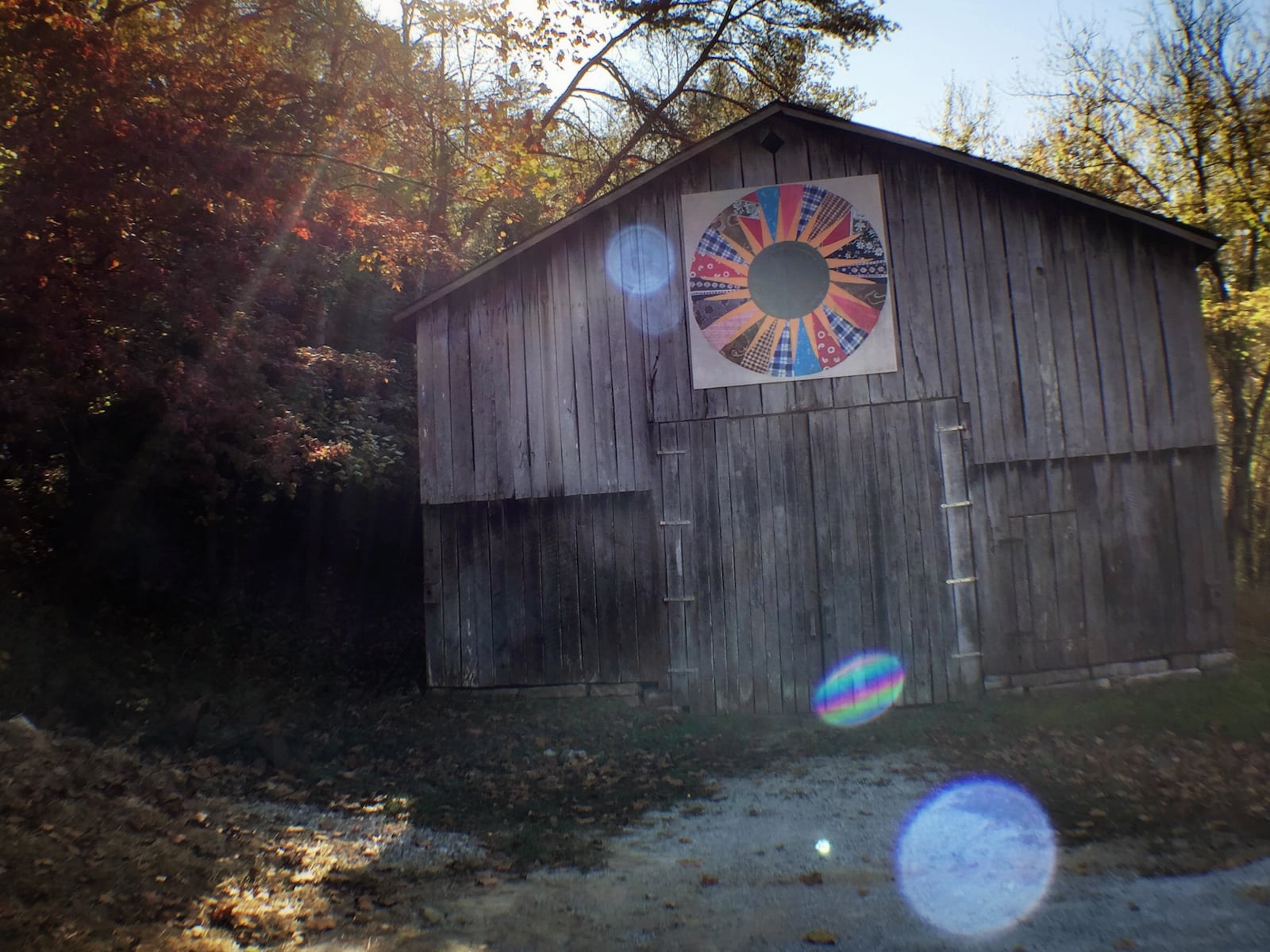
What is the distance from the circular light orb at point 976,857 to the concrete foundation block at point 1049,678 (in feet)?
8.23

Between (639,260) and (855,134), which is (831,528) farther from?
(855,134)

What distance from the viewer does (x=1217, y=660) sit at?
909 cm

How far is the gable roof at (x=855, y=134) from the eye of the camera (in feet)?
29.8

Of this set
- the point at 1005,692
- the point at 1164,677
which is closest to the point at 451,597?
the point at 1005,692

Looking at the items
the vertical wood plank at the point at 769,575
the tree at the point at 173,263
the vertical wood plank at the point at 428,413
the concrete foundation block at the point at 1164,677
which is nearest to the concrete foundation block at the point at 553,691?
the vertical wood plank at the point at 769,575

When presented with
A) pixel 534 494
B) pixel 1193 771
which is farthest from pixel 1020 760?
pixel 534 494

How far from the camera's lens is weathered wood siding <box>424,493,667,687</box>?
957 cm

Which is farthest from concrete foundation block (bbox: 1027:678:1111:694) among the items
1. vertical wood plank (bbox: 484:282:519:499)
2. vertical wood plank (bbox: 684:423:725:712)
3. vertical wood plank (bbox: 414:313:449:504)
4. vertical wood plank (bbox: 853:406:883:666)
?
vertical wood plank (bbox: 414:313:449:504)

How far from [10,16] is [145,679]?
6.01m

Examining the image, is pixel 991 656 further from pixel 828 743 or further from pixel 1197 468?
pixel 1197 468

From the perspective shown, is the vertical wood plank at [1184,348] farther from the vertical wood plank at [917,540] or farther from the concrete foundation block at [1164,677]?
the vertical wood plank at [917,540]

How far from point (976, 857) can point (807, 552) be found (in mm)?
4180

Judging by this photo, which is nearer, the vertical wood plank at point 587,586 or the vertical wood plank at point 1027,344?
the vertical wood plank at point 1027,344

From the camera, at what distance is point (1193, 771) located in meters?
6.71
